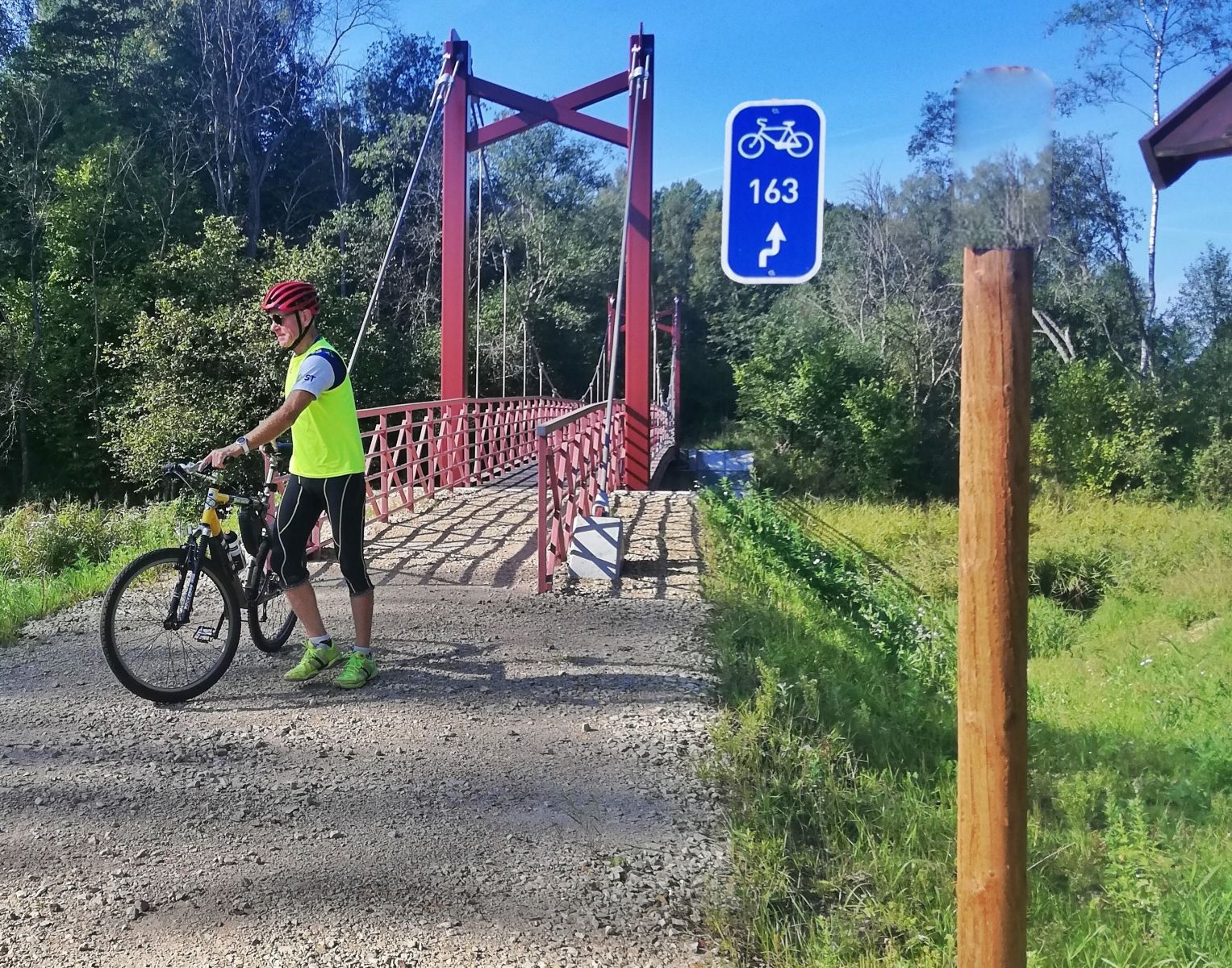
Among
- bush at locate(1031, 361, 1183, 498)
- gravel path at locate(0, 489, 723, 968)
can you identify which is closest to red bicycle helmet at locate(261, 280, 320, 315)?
gravel path at locate(0, 489, 723, 968)

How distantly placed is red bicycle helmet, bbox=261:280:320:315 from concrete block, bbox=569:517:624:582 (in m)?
2.59

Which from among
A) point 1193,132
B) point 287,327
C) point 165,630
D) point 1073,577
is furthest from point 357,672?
point 1073,577

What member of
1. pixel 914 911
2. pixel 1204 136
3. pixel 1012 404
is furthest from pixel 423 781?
pixel 1204 136

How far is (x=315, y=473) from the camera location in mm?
3398

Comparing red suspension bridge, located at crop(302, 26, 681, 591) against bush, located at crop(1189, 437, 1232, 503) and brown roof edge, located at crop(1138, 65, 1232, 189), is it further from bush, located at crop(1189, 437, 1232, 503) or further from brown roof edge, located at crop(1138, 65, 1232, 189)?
bush, located at crop(1189, 437, 1232, 503)

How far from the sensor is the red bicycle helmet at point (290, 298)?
326 centimetres

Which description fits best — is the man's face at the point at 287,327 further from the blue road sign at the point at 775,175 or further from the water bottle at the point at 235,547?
the blue road sign at the point at 775,175

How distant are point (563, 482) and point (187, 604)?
2.96 metres

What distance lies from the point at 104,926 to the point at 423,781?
90 cm

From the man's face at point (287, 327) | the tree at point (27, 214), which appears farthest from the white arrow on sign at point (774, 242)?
the tree at point (27, 214)

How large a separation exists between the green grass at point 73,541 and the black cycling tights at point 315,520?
2.96 metres

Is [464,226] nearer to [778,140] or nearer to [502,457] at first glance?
[502,457]

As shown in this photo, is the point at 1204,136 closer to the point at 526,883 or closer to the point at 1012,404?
the point at 1012,404

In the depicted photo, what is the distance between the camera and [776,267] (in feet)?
6.21
